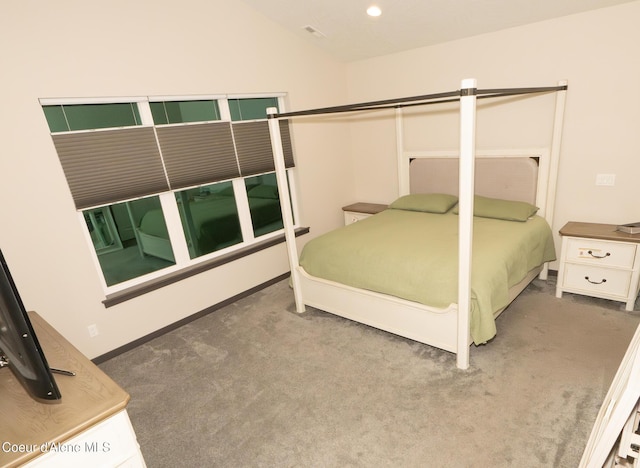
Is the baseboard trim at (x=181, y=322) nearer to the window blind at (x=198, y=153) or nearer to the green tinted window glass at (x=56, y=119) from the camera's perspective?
the window blind at (x=198, y=153)

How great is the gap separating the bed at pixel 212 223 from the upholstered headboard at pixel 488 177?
1.81 metres

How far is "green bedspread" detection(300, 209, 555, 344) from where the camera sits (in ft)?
7.68

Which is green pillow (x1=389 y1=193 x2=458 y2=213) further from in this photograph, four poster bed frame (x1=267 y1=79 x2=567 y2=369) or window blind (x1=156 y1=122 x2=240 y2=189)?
window blind (x1=156 y1=122 x2=240 y2=189)

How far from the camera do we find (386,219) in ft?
12.1

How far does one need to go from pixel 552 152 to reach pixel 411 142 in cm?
145

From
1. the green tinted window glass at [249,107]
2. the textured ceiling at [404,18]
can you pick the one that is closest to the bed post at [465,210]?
the textured ceiling at [404,18]

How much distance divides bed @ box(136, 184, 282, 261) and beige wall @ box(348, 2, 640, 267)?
212 cm

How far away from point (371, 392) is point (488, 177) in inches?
101

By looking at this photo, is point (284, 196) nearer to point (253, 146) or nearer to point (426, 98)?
point (253, 146)

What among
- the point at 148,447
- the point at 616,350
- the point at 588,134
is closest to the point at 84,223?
the point at 148,447

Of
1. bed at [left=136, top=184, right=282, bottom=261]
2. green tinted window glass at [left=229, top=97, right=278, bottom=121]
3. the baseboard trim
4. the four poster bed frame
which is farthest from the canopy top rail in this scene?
the baseboard trim

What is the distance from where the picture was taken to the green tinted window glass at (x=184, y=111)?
3.02m

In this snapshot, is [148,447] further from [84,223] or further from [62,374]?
[84,223]

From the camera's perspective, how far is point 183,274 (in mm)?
3223
